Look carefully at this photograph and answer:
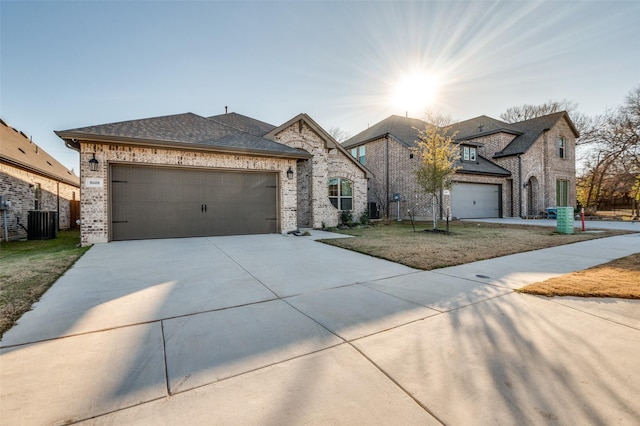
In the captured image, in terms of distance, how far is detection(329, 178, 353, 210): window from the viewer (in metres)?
14.8

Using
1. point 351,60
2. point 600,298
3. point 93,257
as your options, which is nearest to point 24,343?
point 93,257

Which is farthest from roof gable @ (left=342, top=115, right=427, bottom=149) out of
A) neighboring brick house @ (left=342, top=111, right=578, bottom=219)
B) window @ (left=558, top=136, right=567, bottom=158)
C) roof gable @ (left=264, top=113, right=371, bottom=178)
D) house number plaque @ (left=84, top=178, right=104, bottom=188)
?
house number plaque @ (left=84, top=178, right=104, bottom=188)

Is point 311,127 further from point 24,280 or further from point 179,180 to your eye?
point 24,280

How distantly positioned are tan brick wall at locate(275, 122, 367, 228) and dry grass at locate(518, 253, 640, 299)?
1009cm

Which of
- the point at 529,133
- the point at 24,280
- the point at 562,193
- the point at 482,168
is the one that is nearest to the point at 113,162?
the point at 24,280

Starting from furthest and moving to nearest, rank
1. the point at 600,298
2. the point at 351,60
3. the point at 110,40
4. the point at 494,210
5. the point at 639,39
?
the point at 494,210, the point at 351,60, the point at 639,39, the point at 110,40, the point at 600,298

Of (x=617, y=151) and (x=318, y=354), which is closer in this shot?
(x=318, y=354)

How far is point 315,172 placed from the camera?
45.2ft

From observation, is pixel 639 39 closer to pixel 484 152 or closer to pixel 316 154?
pixel 484 152

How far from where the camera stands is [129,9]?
7.62 meters

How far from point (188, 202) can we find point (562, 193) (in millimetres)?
26416

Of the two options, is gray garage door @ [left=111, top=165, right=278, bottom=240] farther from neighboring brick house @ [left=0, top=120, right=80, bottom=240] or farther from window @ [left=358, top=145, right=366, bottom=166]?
window @ [left=358, top=145, right=366, bottom=166]

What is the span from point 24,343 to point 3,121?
19.0m

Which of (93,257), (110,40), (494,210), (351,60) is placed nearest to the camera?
(93,257)
